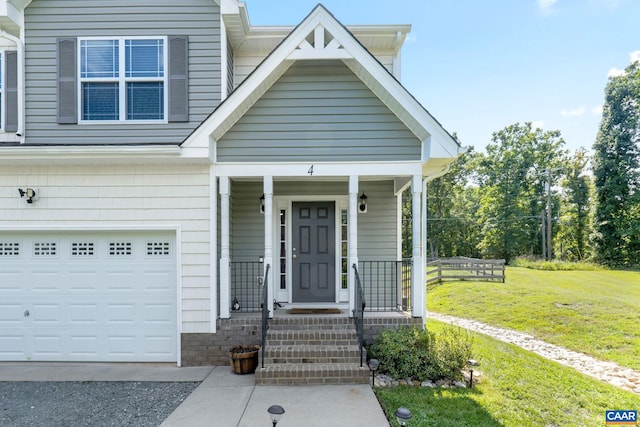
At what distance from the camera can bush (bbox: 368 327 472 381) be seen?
516 cm

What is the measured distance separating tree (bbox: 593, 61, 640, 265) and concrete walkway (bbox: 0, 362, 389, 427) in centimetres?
2502

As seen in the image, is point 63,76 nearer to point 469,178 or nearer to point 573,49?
point 573,49

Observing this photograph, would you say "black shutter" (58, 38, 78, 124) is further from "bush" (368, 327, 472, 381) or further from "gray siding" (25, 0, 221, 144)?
"bush" (368, 327, 472, 381)

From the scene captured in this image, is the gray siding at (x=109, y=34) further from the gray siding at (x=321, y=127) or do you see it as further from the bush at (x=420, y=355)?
the bush at (x=420, y=355)

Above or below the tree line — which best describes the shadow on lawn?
A: below

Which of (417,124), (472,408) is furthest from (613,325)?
(417,124)

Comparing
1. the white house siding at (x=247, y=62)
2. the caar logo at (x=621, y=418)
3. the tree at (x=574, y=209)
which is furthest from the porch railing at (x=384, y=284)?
the tree at (x=574, y=209)

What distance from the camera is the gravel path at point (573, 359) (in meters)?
5.89

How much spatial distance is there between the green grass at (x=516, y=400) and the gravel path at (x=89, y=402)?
2.97 metres

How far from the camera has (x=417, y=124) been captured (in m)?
5.67

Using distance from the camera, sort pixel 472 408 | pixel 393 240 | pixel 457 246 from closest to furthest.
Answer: pixel 472 408, pixel 393 240, pixel 457 246

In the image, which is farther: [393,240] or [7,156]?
[393,240]

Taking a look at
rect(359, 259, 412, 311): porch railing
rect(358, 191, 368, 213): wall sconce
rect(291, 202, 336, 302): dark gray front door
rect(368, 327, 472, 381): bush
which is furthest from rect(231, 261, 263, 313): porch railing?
rect(368, 327, 472, 381): bush

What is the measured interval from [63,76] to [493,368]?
29.9ft
